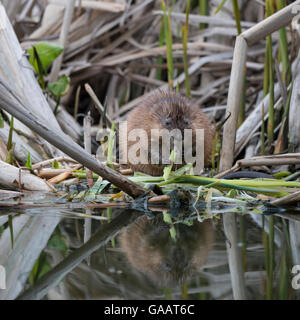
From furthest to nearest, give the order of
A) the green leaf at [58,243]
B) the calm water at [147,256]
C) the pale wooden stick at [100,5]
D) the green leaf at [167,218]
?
the pale wooden stick at [100,5] → the green leaf at [167,218] → the green leaf at [58,243] → the calm water at [147,256]

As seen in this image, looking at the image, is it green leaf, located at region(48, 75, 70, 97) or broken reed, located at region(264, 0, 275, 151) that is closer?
broken reed, located at region(264, 0, 275, 151)

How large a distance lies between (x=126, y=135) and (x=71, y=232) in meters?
1.53

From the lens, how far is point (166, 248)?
135 centimetres

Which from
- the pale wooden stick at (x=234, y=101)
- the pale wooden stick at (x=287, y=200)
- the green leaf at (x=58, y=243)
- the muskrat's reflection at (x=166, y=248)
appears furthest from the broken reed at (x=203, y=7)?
the green leaf at (x=58, y=243)

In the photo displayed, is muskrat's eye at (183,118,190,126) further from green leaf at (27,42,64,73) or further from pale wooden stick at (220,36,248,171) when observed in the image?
green leaf at (27,42,64,73)

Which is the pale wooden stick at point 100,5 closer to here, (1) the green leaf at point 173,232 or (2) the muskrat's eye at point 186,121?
(2) the muskrat's eye at point 186,121

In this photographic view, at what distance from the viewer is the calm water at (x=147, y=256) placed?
102 cm

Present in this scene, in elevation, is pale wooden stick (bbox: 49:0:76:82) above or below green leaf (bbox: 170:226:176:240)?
above

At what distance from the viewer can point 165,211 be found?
1.91 meters

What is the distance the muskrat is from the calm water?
99 cm

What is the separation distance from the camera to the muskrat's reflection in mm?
1153

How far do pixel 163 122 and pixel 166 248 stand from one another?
5.08 ft

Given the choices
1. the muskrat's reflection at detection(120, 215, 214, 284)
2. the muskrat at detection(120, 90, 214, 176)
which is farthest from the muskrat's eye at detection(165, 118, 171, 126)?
the muskrat's reflection at detection(120, 215, 214, 284)
